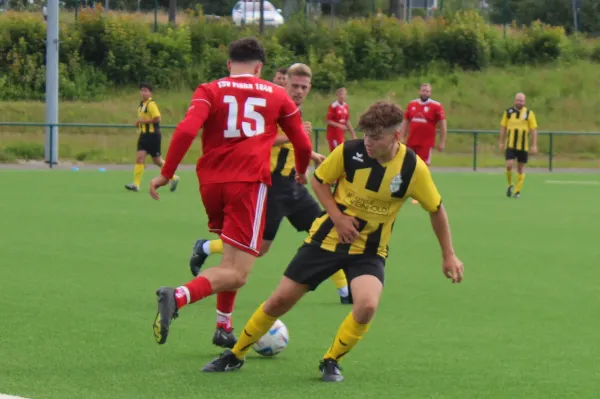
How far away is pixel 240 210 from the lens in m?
7.14

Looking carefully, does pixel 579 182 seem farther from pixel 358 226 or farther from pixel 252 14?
pixel 252 14

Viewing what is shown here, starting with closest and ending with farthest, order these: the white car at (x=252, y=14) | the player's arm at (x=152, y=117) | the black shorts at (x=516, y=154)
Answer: the player's arm at (x=152, y=117), the black shorts at (x=516, y=154), the white car at (x=252, y=14)

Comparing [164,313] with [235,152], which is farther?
[235,152]

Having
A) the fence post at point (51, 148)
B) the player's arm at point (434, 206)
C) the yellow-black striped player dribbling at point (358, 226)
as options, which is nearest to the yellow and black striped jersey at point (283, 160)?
the yellow-black striped player dribbling at point (358, 226)

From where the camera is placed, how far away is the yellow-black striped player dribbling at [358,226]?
653cm

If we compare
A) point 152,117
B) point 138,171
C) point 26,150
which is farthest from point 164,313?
point 26,150

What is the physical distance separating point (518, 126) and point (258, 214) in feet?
54.9

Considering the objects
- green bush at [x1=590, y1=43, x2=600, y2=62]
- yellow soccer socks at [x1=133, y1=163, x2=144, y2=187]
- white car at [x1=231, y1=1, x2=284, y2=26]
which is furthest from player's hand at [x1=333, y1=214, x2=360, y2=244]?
green bush at [x1=590, y1=43, x2=600, y2=62]

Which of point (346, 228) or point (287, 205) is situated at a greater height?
point (346, 228)

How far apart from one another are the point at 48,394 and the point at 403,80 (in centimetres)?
4158

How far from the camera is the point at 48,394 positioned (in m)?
6.14

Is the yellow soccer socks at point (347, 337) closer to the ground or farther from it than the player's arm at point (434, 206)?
closer to the ground

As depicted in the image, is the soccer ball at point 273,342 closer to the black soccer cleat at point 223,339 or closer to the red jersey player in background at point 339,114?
the black soccer cleat at point 223,339

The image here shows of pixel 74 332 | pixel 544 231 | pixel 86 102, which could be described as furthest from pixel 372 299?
pixel 86 102
